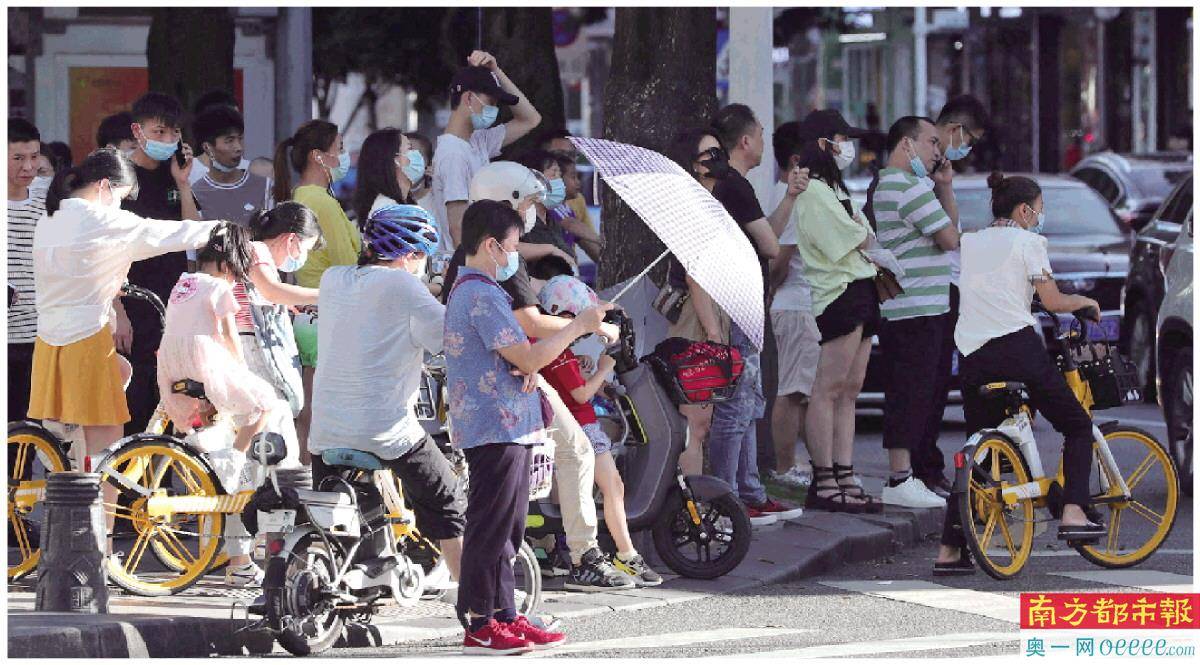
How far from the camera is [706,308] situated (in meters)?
10.5

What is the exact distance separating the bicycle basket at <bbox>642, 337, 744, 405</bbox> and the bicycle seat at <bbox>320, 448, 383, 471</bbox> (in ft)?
6.03

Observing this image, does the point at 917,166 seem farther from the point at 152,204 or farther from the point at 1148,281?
the point at 1148,281

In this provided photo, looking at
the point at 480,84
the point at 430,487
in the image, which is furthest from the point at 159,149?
the point at 430,487

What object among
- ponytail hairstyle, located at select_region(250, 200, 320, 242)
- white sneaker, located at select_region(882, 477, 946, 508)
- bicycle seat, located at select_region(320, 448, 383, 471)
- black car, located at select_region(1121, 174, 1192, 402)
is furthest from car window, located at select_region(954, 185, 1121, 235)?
bicycle seat, located at select_region(320, 448, 383, 471)

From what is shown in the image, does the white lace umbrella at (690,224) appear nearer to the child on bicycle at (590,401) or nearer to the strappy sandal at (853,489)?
the child on bicycle at (590,401)

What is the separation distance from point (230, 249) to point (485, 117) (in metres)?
2.03

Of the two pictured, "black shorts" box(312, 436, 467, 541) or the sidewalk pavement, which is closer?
the sidewalk pavement

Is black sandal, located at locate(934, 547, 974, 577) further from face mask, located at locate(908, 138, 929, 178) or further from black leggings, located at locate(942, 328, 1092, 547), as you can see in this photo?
face mask, located at locate(908, 138, 929, 178)

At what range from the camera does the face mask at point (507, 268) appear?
8047 mm

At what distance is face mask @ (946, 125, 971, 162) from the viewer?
39.5 feet

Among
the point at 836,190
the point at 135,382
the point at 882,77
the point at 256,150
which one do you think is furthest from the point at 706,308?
the point at 882,77

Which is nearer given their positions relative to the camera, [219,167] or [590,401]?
[590,401]

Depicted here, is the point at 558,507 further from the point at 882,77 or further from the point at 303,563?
the point at 882,77

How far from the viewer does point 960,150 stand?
12047mm
